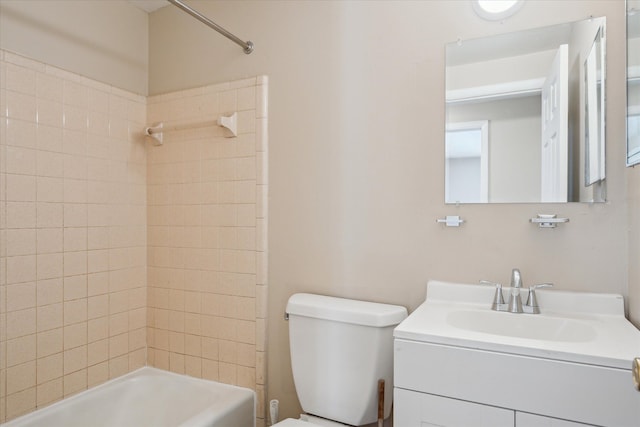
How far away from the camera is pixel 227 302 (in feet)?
6.73

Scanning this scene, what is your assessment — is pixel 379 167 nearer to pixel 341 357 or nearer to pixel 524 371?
pixel 341 357

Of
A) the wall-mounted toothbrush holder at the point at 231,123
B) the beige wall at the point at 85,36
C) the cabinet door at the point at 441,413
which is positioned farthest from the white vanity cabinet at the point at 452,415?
the beige wall at the point at 85,36

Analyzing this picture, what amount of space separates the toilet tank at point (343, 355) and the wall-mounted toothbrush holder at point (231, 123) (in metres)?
0.88

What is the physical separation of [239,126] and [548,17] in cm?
136

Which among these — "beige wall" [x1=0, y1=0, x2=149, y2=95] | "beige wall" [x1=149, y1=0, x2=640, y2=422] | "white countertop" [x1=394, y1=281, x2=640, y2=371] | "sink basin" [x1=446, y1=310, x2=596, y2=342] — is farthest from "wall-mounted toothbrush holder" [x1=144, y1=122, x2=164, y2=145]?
"sink basin" [x1=446, y1=310, x2=596, y2=342]

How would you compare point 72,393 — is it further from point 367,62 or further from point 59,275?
point 367,62

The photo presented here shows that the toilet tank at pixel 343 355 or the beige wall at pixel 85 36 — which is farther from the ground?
the beige wall at pixel 85 36

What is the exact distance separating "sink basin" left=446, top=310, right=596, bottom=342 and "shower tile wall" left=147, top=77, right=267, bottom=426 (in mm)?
939

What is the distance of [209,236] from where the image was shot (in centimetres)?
211

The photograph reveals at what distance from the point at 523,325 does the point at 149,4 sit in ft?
7.78

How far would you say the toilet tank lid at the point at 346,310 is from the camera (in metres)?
1.53

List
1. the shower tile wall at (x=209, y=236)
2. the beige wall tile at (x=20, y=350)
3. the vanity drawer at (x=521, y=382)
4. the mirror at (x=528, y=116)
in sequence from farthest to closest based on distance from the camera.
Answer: the shower tile wall at (x=209, y=236) → the beige wall tile at (x=20, y=350) → the mirror at (x=528, y=116) → the vanity drawer at (x=521, y=382)

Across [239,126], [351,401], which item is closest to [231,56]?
[239,126]

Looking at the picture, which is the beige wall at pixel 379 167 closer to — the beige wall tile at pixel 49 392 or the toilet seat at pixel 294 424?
the toilet seat at pixel 294 424
